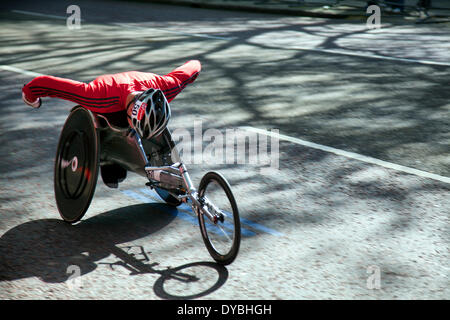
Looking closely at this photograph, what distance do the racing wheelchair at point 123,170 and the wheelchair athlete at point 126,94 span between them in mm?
159

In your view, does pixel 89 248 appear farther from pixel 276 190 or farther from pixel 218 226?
pixel 276 190

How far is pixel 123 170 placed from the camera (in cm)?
508

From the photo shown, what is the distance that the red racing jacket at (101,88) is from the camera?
176 inches

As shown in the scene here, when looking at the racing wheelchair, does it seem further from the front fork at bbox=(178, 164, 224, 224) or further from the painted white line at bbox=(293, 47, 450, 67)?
the painted white line at bbox=(293, 47, 450, 67)

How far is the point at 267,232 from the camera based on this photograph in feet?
15.4

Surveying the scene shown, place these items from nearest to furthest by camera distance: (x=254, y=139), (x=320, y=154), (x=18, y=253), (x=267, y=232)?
(x=18, y=253) → (x=267, y=232) → (x=320, y=154) → (x=254, y=139)

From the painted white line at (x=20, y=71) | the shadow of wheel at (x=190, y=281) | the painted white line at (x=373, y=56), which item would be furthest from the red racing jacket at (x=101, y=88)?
the painted white line at (x=373, y=56)

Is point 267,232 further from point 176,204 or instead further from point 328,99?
point 328,99

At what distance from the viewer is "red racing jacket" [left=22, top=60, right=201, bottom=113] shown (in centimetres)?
447

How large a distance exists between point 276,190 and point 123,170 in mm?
1330
